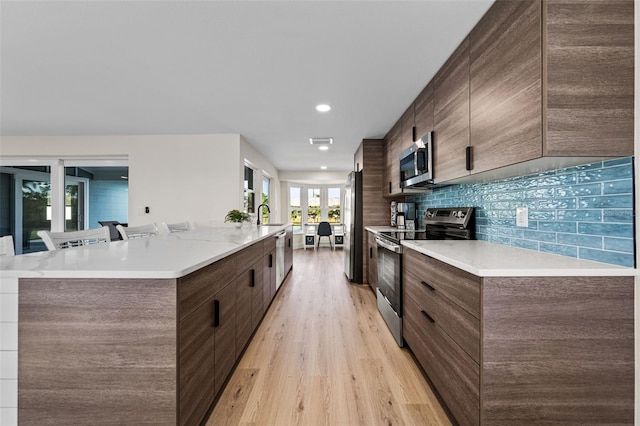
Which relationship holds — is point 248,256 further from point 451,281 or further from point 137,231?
point 451,281

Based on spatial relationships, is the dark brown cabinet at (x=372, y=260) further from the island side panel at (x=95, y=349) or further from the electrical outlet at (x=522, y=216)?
the island side panel at (x=95, y=349)

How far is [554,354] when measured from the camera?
1174mm

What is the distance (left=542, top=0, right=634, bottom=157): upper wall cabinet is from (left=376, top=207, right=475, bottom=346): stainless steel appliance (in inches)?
44.3

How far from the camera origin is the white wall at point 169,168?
439 centimetres

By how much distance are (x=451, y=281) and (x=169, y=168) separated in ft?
14.2

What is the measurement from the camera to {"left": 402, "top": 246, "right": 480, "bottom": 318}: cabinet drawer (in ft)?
4.06

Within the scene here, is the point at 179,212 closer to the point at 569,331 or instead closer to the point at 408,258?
the point at 408,258

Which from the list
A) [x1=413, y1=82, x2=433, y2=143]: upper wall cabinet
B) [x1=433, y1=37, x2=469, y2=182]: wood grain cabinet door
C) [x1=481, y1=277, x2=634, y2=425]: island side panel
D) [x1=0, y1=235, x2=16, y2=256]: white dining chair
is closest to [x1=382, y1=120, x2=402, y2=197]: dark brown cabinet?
[x1=413, y1=82, x2=433, y2=143]: upper wall cabinet

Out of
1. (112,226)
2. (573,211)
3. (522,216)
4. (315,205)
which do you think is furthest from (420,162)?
(315,205)

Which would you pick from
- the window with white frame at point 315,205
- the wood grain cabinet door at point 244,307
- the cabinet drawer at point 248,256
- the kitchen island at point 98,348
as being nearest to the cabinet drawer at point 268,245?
the cabinet drawer at point 248,256

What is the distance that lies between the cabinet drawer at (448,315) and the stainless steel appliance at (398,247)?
27 centimetres

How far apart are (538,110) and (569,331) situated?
3.06 feet

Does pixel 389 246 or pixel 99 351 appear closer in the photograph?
pixel 99 351

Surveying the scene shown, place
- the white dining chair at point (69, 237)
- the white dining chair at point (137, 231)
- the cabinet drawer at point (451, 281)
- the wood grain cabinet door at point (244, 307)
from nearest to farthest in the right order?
the cabinet drawer at point (451, 281)
the white dining chair at point (69, 237)
the wood grain cabinet door at point (244, 307)
the white dining chair at point (137, 231)
